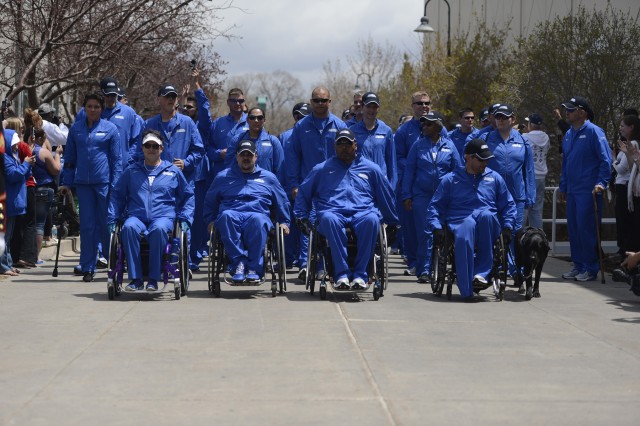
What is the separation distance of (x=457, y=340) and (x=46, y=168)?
8.36m

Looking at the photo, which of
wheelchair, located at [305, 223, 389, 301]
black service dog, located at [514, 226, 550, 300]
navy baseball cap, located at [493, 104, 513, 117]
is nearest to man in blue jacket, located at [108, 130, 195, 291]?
wheelchair, located at [305, 223, 389, 301]

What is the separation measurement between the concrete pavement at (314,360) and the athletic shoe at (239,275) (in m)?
0.21

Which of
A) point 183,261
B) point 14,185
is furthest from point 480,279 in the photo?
point 14,185

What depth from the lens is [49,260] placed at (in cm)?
1803

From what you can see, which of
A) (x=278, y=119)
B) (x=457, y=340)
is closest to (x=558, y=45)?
(x=457, y=340)

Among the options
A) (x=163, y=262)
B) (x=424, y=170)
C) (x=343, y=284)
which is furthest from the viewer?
(x=424, y=170)

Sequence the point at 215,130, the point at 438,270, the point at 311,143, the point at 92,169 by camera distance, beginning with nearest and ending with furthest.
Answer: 1. the point at 438,270
2. the point at 92,169
3. the point at 311,143
4. the point at 215,130

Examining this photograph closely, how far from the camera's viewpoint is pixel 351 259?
41.1ft

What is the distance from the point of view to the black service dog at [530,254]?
12945 millimetres

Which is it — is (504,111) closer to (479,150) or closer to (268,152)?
(479,150)

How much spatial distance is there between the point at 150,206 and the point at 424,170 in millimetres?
3582

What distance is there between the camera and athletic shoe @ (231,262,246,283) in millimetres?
12461

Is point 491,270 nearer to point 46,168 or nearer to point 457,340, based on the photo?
point 457,340

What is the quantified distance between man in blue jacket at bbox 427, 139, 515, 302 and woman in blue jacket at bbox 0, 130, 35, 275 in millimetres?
4846
